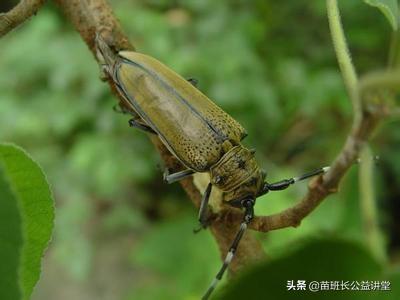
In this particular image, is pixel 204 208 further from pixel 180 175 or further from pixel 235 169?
pixel 235 169

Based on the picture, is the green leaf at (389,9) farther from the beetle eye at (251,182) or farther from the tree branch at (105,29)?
the beetle eye at (251,182)

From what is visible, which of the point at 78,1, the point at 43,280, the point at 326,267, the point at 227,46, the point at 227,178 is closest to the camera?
Result: the point at 326,267

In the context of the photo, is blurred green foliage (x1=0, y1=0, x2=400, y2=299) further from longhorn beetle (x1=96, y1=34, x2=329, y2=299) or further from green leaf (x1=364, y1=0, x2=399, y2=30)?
green leaf (x1=364, y1=0, x2=399, y2=30)

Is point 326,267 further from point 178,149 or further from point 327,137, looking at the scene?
point 327,137

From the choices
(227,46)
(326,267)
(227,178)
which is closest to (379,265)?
(326,267)

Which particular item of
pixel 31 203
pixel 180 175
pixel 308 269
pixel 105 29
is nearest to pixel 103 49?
pixel 105 29

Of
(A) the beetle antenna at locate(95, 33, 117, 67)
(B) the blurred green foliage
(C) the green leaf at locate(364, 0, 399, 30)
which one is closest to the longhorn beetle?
(A) the beetle antenna at locate(95, 33, 117, 67)

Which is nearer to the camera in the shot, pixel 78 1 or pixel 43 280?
pixel 78 1
